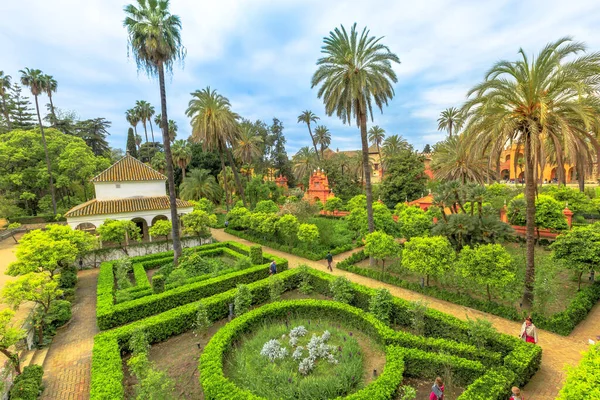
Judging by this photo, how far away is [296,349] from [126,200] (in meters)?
22.9

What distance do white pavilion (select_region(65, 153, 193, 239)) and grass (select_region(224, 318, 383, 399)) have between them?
18322mm

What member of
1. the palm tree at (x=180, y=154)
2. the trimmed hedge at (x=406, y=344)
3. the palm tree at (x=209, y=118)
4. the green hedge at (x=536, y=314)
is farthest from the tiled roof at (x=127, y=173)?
the green hedge at (x=536, y=314)

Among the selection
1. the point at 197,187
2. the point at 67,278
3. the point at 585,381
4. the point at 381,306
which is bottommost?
the point at 381,306

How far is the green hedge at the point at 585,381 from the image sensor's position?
517cm

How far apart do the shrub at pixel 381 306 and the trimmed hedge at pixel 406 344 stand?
0.42 metres

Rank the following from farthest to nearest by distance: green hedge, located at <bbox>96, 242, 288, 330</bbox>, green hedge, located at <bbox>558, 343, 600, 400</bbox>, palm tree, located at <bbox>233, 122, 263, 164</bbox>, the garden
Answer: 1. palm tree, located at <bbox>233, 122, 263, 164</bbox>
2. green hedge, located at <bbox>96, 242, 288, 330</bbox>
3. the garden
4. green hedge, located at <bbox>558, 343, 600, 400</bbox>

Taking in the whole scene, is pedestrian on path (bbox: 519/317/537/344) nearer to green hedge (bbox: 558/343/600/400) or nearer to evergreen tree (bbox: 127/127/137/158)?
green hedge (bbox: 558/343/600/400)

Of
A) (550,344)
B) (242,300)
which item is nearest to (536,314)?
(550,344)

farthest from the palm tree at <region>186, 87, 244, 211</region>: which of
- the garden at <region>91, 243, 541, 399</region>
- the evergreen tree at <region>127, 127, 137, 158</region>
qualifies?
the evergreen tree at <region>127, 127, 137, 158</region>

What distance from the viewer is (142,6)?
16.4m

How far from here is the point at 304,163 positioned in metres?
52.6

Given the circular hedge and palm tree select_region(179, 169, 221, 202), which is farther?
palm tree select_region(179, 169, 221, 202)

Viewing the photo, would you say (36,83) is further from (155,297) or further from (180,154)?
(155,297)

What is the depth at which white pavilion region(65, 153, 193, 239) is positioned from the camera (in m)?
22.6
